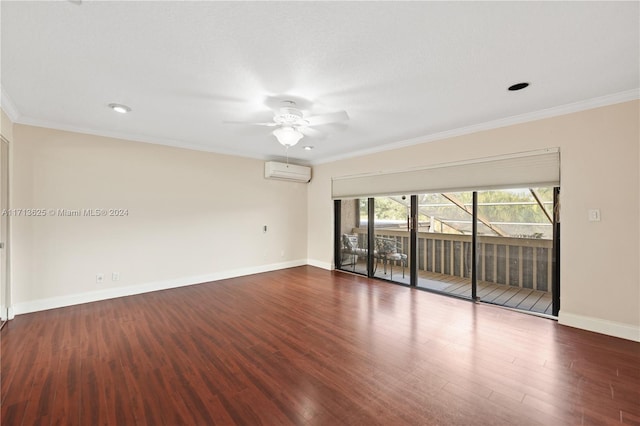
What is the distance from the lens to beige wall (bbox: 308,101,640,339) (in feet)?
9.16

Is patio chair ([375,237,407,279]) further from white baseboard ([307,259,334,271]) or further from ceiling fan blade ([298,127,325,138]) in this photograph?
ceiling fan blade ([298,127,325,138])

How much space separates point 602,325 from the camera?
9.60 feet

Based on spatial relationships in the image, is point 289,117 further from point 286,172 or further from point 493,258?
point 493,258

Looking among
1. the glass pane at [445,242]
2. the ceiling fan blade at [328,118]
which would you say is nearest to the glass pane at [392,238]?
the glass pane at [445,242]

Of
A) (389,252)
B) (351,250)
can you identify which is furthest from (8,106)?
(389,252)

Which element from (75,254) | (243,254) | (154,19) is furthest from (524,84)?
(75,254)

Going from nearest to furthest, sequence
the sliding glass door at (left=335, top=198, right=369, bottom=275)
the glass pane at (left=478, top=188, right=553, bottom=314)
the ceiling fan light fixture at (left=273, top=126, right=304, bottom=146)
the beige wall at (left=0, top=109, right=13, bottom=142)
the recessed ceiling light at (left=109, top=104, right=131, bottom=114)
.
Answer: the beige wall at (left=0, top=109, right=13, bottom=142), the recessed ceiling light at (left=109, top=104, right=131, bottom=114), the ceiling fan light fixture at (left=273, top=126, right=304, bottom=146), the glass pane at (left=478, top=188, right=553, bottom=314), the sliding glass door at (left=335, top=198, right=369, bottom=275)

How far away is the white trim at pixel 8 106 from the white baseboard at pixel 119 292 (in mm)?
2365

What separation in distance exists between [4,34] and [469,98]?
12.9 ft

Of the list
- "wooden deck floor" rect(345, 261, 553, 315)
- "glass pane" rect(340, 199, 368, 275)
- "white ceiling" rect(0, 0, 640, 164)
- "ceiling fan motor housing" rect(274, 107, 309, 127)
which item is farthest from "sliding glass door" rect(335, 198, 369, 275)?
"ceiling fan motor housing" rect(274, 107, 309, 127)

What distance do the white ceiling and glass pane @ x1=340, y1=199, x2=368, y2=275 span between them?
98.3 inches

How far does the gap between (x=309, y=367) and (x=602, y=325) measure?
Result: 324cm

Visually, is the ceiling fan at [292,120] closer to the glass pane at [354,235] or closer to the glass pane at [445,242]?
the glass pane at [445,242]

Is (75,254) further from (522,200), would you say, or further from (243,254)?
(522,200)
